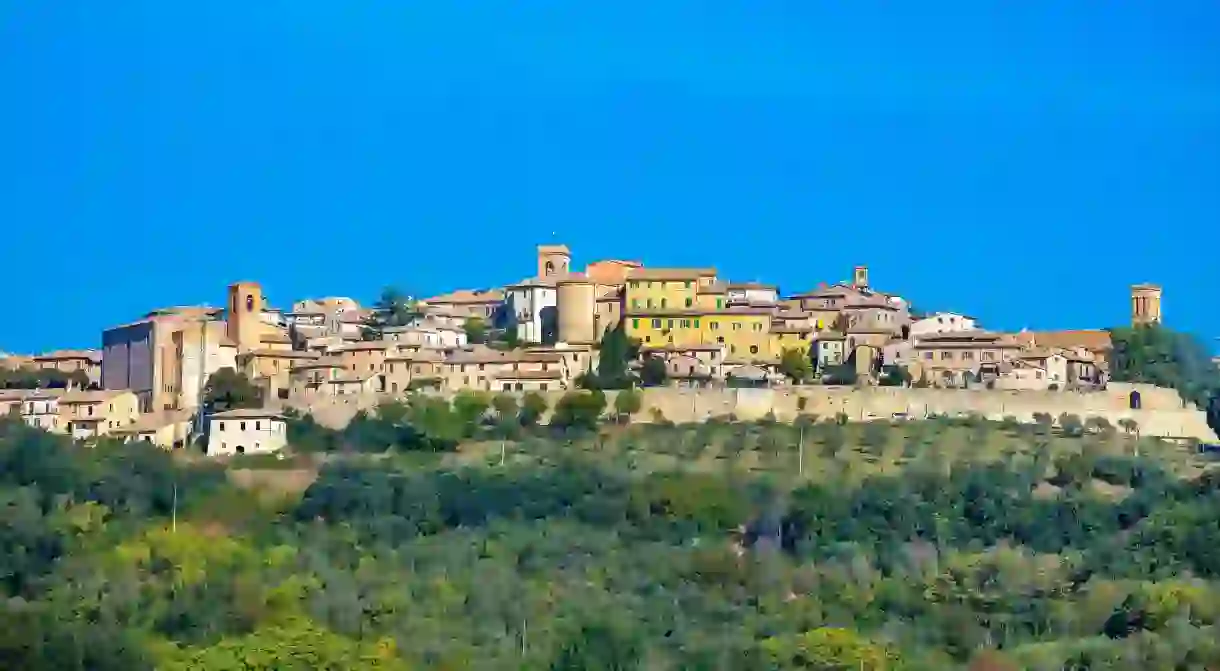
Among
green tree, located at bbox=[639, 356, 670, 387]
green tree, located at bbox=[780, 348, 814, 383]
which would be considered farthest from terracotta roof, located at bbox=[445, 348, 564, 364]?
green tree, located at bbox=[780, 348, 814, 383]

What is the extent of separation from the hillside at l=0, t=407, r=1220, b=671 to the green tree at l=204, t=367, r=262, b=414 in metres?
1.84

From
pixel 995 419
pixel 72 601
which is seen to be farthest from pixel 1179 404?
pixel 72 601

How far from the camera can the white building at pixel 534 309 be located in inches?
1943

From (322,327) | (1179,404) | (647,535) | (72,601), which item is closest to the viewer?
(72,601)

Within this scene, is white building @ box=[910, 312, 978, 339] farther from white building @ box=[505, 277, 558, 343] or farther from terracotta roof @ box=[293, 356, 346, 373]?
terracotta roof @ box=[293, 356, 346, 373]

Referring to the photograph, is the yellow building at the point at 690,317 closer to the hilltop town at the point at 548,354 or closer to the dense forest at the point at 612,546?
the hilltop town at the point at 548,354

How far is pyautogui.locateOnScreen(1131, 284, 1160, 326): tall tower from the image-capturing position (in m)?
52.5

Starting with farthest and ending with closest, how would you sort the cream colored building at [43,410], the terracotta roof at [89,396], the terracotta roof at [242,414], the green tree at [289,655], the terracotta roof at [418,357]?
the terracotta roof at [418,357] → the terracotta roof at [89,396] → the cream colored building at [43,410] → the terracotta roof at [242,414] → the green tree at [289,655]

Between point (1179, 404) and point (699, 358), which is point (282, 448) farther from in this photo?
point (1179, 404)

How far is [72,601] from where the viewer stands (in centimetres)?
3309

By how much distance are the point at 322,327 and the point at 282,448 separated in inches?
352

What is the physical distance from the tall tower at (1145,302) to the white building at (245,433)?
17437 millimetres

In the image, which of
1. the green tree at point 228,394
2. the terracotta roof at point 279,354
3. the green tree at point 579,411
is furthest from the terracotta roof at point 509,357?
the green tree at point 228,394

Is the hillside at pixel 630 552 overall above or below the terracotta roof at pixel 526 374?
below
